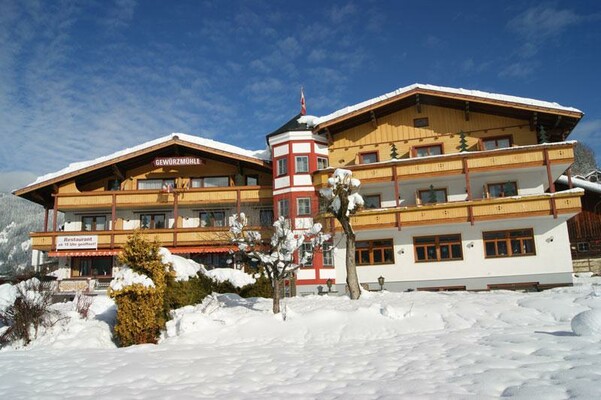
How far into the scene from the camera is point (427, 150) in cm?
2712

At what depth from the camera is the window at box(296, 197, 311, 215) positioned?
26.8 m

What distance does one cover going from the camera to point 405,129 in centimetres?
2761

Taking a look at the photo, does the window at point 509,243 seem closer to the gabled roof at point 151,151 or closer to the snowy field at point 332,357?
the snowy field at point 332,357

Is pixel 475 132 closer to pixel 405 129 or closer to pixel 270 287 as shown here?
pixel 405 129

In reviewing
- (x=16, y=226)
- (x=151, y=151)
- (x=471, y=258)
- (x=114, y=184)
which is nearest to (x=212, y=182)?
(x=151, y=151)

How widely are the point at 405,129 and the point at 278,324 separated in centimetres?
1787

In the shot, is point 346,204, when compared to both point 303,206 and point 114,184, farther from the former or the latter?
point 114,184

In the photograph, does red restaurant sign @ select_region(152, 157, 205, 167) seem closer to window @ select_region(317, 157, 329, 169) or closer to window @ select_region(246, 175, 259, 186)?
window @ select_region(246, 175, 259, 186)

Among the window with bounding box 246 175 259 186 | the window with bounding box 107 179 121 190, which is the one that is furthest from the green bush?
the window with bounding box 107 179 121 190

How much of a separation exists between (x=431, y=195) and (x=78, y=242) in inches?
845

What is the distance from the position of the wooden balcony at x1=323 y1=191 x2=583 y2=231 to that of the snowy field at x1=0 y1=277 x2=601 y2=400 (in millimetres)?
8712

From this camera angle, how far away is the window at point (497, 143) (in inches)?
1029

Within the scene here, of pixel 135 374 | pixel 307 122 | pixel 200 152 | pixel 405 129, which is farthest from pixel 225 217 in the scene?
pixel 135 374

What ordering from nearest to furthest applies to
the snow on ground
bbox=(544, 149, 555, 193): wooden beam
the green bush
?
the green bush < the snow on ground < bbox=(544, 149, 555, 193): wooden beam
